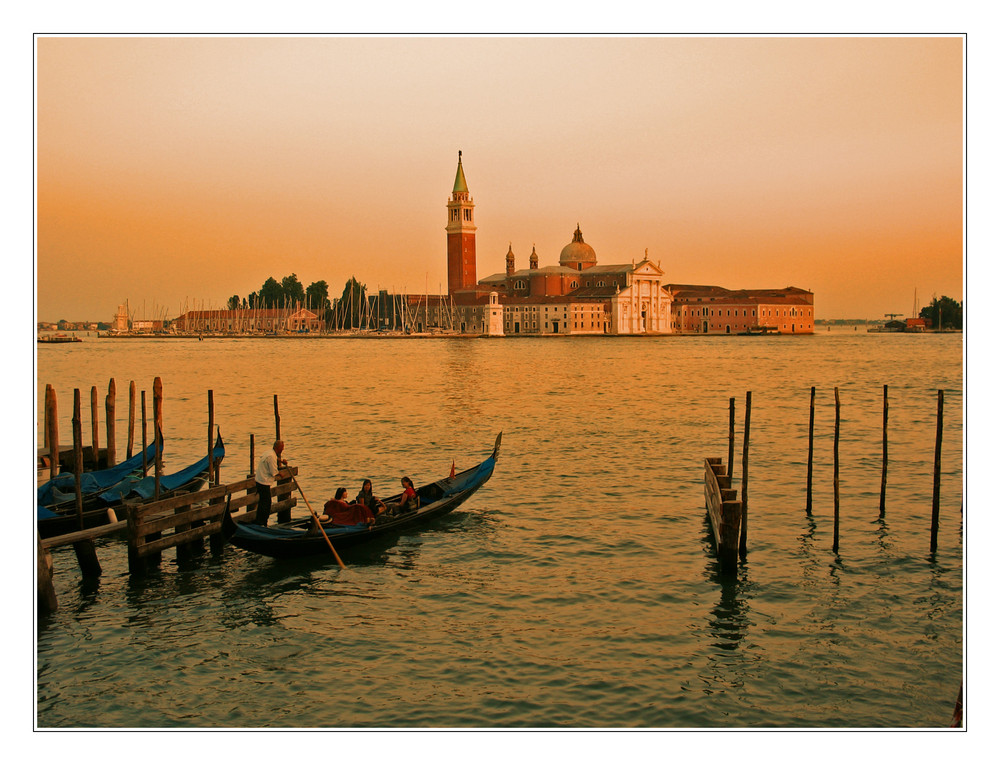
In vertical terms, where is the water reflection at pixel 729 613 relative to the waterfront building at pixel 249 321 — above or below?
below

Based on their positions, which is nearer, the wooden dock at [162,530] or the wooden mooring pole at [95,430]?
the wooden dock at [162,530]

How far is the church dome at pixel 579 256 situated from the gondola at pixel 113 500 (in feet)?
282

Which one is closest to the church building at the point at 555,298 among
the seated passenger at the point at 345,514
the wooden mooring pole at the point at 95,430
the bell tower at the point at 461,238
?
the bell tower at the point at 461,238

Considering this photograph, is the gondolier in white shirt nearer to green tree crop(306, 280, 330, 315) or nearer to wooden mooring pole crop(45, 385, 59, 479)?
wooden mooring pole crop(45, 385, 59, 479)

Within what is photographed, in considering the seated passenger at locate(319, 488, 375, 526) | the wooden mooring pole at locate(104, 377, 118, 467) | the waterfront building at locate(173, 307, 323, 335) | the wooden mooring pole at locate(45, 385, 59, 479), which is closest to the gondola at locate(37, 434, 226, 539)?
the wooden mooring pole at locate(45, 385, 59, 479)

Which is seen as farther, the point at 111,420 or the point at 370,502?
the point at 111,420

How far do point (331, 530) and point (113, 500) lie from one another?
222cm

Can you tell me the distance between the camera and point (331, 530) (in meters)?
8.45

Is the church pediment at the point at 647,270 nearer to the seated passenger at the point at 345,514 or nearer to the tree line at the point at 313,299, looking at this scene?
the tree line at the point at 313,299

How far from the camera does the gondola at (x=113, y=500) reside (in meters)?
8.22

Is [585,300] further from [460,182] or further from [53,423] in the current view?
[53,423]

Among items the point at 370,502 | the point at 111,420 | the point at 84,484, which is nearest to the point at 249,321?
the point at 111,420

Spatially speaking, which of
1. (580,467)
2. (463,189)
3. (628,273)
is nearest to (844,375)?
(580,467)

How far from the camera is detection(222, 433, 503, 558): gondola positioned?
7871 mm
